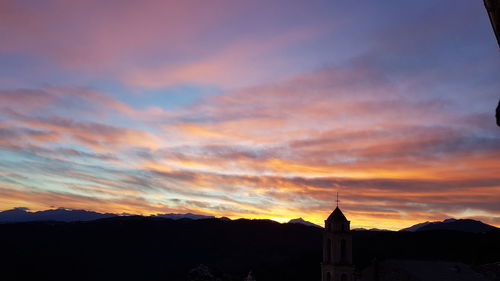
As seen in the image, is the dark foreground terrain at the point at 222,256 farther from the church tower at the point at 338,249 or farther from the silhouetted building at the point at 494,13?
the silhouetted building at the point at 494,13

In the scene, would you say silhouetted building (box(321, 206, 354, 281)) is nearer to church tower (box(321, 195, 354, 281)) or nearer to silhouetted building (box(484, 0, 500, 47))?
church tower (box(321, 195, 354, 281))

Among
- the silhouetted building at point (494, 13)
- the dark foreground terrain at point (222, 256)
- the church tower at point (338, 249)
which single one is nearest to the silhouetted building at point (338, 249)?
the church tower at point (338, 249)

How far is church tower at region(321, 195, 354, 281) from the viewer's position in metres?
42.7

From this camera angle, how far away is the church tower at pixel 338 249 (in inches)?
1679

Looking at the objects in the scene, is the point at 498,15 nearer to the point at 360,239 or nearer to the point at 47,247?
the point at 360,239

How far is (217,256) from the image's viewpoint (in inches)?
7367

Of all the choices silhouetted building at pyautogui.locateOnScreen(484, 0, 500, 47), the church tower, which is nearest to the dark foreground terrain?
the church tower

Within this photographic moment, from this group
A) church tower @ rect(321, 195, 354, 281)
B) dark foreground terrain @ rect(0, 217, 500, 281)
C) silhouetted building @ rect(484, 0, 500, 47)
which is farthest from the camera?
dark foreground terrain @ rect(0, 217, 500, 281)

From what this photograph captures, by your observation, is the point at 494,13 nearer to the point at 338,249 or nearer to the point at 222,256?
the point at 338,249

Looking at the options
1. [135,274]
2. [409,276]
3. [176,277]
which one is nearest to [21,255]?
[135,274]

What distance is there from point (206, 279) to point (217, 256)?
3729 inches

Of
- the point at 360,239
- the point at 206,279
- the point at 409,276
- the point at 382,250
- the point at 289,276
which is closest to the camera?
the point at 409,276

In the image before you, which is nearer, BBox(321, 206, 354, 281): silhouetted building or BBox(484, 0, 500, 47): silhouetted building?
BBox(484, 0, 500, 47): silhouetted building

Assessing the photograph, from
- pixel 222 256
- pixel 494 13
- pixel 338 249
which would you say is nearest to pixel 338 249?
pixel 338 249
